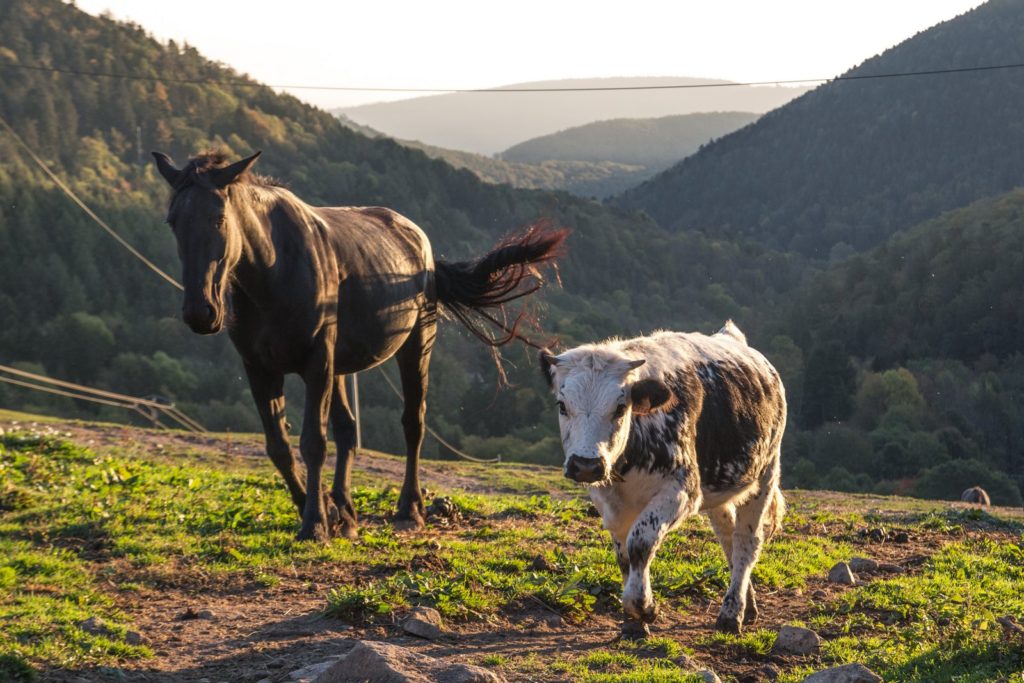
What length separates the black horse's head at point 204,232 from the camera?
24.5 feet

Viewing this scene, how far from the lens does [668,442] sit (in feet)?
22.1

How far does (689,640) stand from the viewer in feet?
22.9

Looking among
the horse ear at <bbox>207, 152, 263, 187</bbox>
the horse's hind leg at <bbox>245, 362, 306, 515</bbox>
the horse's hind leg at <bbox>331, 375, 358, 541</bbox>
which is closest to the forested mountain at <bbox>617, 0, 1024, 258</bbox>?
the horse's hind leg at <bbox>331, 375, 358, 541</bbox>

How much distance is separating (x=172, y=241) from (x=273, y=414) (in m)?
64.8

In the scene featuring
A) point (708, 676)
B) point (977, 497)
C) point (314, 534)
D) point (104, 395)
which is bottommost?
point (104, 395)

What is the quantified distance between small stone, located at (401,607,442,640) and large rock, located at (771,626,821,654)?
6.69 ft

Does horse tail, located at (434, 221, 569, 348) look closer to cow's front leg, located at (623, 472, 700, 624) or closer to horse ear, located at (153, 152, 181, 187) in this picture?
horse ear, located at (153, 152, 181, 187)

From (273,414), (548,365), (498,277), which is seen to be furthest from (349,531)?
(548,365)

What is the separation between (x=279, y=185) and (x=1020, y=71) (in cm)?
14309

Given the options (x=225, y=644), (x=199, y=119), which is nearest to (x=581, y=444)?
(x=225, y=644)

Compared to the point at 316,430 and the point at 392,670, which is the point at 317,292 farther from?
the point at 392,670

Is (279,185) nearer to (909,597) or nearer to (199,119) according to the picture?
(909,597)

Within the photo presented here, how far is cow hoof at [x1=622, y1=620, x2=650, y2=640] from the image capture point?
6781 mm

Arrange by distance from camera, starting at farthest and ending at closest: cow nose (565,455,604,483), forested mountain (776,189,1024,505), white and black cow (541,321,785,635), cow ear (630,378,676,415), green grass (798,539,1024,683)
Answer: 1. forested mountain (776,189,1024,505)
2. cow ear (630,378,676,415)
3. white and black cow (541,321,785,635)
4. green grass (798,539,1024,683)
5. cow nose (565,455,604,483)
